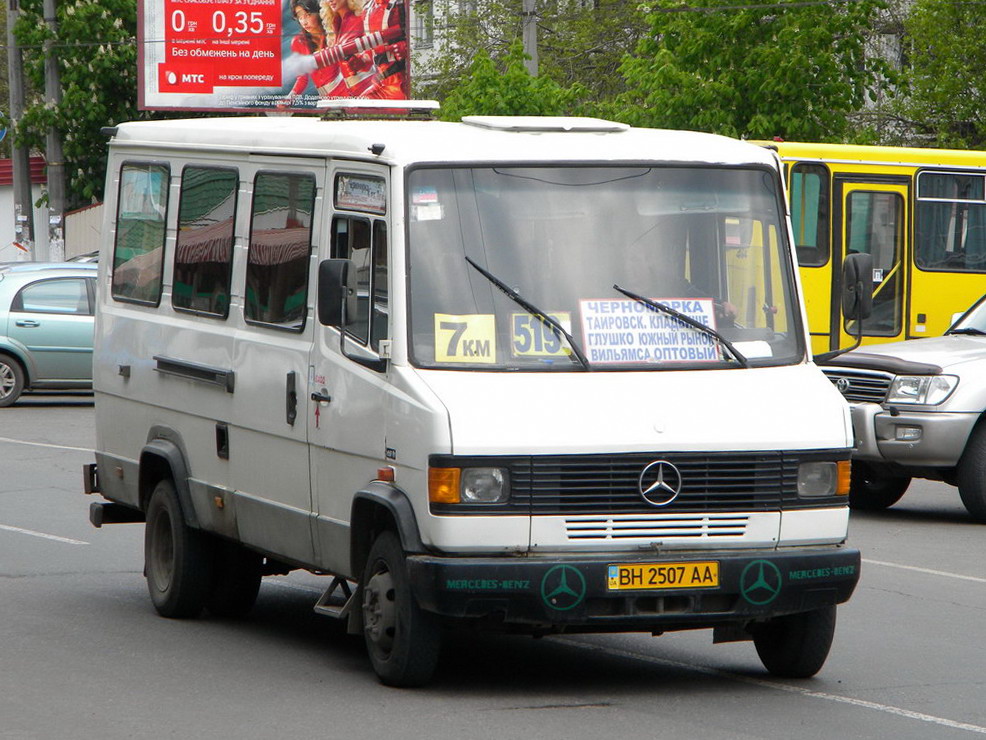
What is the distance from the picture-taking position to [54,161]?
36.6 m

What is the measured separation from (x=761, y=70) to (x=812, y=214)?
27.8ft

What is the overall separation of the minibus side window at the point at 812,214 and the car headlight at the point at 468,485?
14912 mm

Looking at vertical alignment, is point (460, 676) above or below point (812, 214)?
below

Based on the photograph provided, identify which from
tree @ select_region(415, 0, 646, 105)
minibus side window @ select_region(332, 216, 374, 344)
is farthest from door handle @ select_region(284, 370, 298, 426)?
tree @ select_region(415, 0, 646, 105)

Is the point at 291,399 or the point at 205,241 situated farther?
the point at 205,241

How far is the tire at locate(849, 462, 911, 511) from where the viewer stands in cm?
1450

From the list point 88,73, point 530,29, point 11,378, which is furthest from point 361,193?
point 88,73

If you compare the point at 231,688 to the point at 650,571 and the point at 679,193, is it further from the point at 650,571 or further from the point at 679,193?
the point at 679,193

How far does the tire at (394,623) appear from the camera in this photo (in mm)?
7395

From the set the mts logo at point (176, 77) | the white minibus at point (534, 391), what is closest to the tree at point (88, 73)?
the mts logo at point (176, 77)

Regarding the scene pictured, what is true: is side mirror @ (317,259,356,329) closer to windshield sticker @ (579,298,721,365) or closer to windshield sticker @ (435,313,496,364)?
windshield sticker @ (435,313,496,364)

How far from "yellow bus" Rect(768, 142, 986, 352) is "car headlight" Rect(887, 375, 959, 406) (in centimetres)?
788

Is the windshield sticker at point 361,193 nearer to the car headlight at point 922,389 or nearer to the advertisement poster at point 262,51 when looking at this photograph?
the car headlight at point 922,389

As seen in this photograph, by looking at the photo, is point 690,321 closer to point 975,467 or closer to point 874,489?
point 975,467
